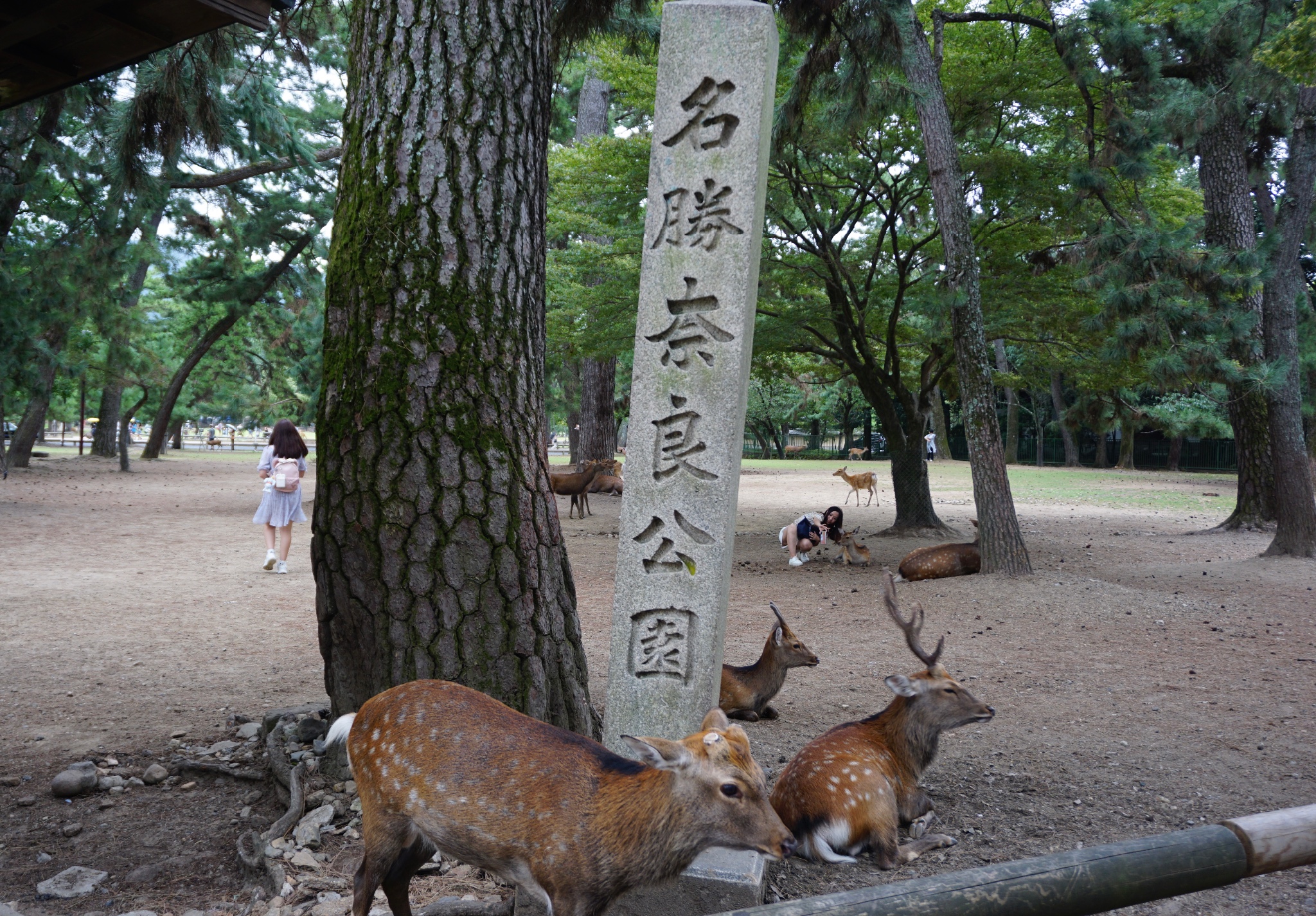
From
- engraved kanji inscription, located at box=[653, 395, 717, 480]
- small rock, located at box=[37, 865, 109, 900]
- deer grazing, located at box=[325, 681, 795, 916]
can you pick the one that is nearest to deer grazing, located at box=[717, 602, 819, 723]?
engraved kanji inscription, located at box=[653, 395, 717, 480]

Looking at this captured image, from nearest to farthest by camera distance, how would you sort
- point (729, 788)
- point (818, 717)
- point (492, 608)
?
1. point (729, 788)
2. point (492, 608)
3. point (818, 717)

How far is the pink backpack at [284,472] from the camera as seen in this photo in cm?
908

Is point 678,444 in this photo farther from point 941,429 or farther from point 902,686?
point 941,429

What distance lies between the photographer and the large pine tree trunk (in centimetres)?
357

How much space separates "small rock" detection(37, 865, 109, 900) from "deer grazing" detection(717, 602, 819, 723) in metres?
2.91

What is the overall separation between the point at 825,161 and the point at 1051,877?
11.2 m

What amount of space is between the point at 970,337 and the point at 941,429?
30426 millimetres

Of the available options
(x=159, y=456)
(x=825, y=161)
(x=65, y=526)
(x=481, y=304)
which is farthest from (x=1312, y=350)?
(x=159, y=456)

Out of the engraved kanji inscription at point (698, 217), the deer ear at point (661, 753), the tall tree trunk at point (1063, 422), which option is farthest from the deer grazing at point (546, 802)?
the tall tree trunk at point (1063, 422)

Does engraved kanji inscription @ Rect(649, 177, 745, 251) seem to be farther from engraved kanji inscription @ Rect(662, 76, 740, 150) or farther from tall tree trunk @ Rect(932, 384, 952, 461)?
tall tree trunk @ Rect(932, 384, 952, 461)

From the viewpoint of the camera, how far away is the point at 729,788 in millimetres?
2238

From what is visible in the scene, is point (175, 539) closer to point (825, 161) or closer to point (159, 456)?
point (825, 161)

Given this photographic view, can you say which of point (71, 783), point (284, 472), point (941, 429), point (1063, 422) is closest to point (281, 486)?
point (284, 472)

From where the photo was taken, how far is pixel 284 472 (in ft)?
29.8
